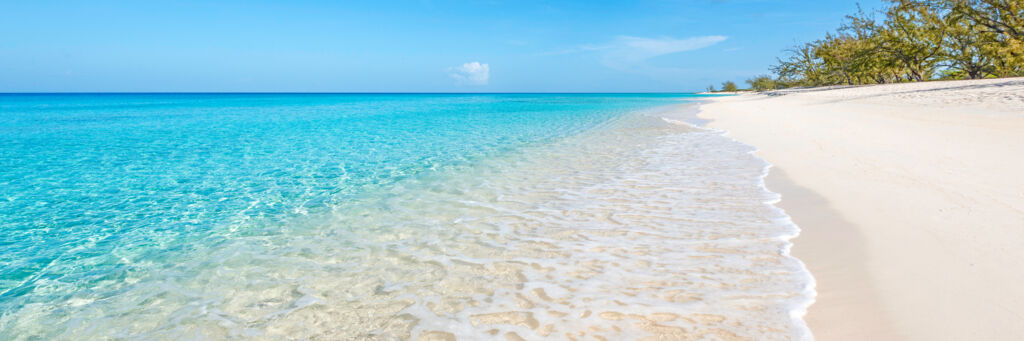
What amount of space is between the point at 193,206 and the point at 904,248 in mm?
8094

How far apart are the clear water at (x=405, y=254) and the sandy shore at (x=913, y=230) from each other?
0.31 m

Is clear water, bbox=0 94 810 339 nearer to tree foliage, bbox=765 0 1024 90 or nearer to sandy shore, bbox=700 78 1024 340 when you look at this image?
sandy shore, bbox=700 78 1024 340

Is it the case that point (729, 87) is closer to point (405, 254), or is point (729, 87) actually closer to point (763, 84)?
point (763, 84)

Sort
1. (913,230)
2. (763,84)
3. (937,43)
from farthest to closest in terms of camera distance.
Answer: (763,84) → (937,43) → (913,230)

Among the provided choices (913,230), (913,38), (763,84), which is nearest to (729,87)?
(763,84)

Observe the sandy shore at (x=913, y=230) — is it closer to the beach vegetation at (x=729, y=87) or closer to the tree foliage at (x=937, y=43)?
the tree foliage at (x=937, y=43)

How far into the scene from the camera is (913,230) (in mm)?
3994

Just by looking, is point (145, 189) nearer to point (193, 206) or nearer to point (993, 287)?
point (193, 206)

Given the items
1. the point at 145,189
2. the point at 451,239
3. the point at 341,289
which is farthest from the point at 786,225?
the point at 145,189

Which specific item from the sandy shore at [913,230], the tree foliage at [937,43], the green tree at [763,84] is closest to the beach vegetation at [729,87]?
the green tree at [763,84]

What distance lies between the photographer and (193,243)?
15.8ft

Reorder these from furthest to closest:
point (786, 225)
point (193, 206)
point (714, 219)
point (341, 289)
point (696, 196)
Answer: point (193, 206) → point (696, 196) → point (714, 219) → point (786, 225) → point (341, 289)

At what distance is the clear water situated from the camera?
9.96ft

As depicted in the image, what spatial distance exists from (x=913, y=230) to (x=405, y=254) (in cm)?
458
